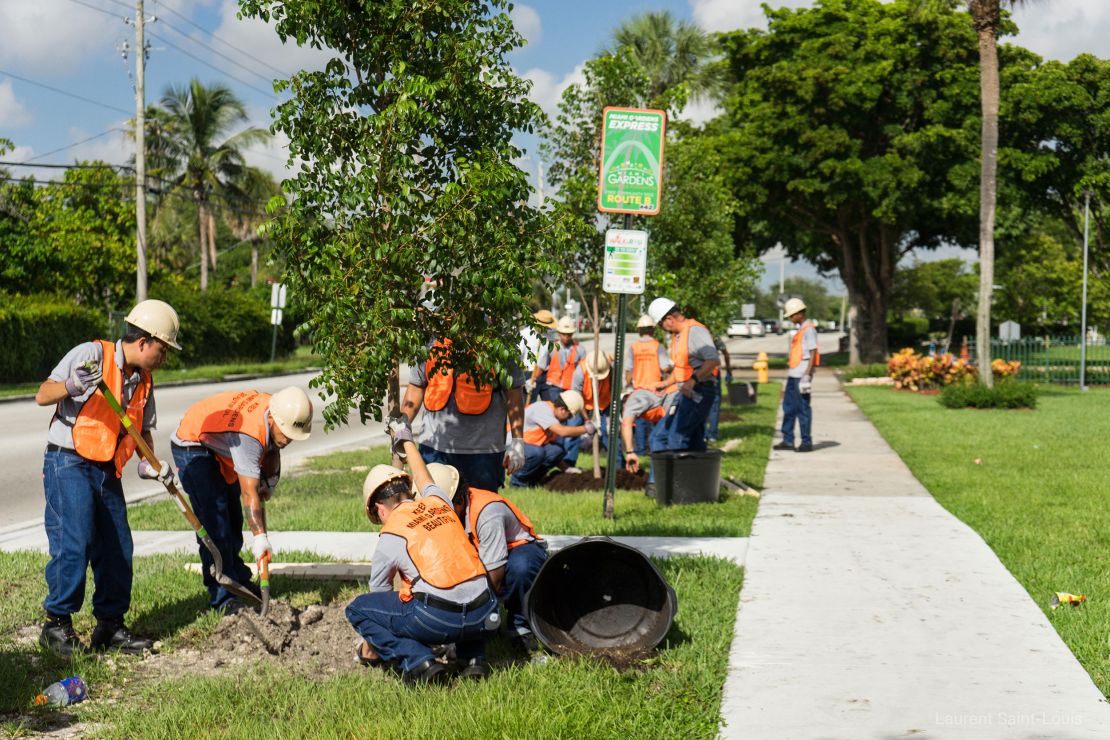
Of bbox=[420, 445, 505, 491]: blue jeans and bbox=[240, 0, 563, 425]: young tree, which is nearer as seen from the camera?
bbox=[240, 0, 563, 425]: young tree

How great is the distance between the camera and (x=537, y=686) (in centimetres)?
502

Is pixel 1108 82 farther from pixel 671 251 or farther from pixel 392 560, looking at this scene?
pixel 392 560

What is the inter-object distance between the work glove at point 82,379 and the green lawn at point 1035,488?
4.65 m

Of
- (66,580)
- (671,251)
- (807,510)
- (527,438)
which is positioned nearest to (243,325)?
(671,251)

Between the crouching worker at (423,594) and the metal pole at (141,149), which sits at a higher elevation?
the metal pole at (141,149)

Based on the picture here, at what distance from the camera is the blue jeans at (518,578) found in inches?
229

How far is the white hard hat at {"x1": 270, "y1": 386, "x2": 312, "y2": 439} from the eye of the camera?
5.81 m

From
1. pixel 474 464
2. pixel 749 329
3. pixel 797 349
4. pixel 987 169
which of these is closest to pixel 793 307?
pixel 797 349

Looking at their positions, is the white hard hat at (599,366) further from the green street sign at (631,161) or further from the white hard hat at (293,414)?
the white hard hat at (293,414)

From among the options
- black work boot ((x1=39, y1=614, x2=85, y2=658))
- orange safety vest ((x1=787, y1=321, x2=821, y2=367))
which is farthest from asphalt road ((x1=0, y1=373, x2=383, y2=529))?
orange safety vest ((x1=787, y1=321, x2=821, y2=367))

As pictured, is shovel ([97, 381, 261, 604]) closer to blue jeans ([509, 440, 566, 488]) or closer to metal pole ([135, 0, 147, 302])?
blue jeans ([509, 440, 566, 488])

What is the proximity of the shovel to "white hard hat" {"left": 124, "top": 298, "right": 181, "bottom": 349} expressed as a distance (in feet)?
1.10

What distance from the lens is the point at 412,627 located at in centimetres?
518

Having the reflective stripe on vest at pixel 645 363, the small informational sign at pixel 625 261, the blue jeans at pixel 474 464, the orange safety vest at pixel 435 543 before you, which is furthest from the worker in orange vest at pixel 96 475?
the reflective stripe on vest at pixel 645 363
